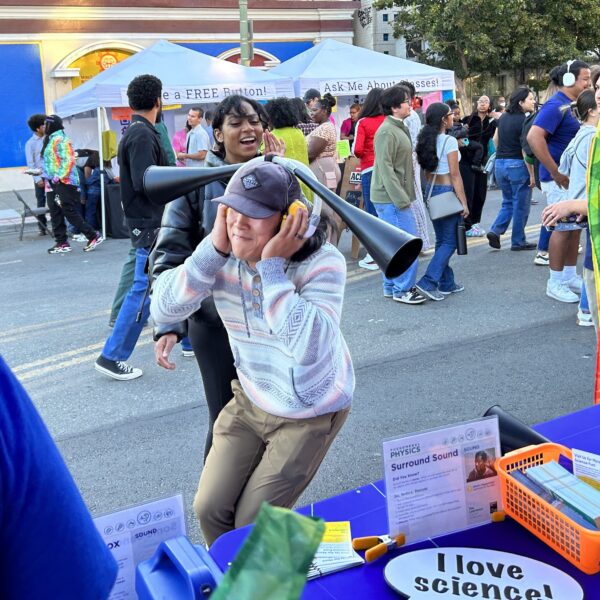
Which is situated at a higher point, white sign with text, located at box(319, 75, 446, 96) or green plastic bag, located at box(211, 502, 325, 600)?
white sign with text, located at box(319, 75, 446, 96)

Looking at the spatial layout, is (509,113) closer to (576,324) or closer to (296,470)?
(576,324)

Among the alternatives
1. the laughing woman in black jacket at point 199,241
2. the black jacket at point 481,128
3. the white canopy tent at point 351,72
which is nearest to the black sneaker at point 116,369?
the laughing woman in black jacket at point 199,241

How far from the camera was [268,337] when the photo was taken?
215 cm

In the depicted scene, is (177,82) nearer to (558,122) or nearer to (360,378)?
(558,122)

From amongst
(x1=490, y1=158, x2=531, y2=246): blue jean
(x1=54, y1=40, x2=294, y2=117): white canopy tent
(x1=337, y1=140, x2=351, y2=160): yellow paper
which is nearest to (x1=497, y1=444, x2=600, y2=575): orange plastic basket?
(x1=490, y1=158, x2=531, y2=246): blue jean

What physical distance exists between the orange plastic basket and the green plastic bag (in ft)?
3.87

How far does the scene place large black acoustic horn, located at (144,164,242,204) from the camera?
211cm

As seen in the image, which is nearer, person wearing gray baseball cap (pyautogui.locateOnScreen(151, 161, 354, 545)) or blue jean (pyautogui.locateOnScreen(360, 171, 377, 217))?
person wearing gray baseball cap (pyautogui.locateOnScreen(151, 161, 354, 545))

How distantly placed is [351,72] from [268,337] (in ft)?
38.3

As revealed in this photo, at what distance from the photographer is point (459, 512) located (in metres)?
1.77

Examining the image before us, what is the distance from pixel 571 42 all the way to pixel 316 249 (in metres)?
26.2

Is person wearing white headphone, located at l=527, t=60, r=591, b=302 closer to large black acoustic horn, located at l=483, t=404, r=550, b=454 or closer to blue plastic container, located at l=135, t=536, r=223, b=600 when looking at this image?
large black acoustic horn, located at l=483, t=404, r=550, b=454

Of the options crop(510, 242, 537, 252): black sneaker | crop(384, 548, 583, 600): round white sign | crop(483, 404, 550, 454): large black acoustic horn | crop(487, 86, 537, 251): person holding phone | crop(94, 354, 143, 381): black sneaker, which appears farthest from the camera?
crop(510, 242, 537, 252): black sneaker

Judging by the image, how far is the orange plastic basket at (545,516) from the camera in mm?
1557
